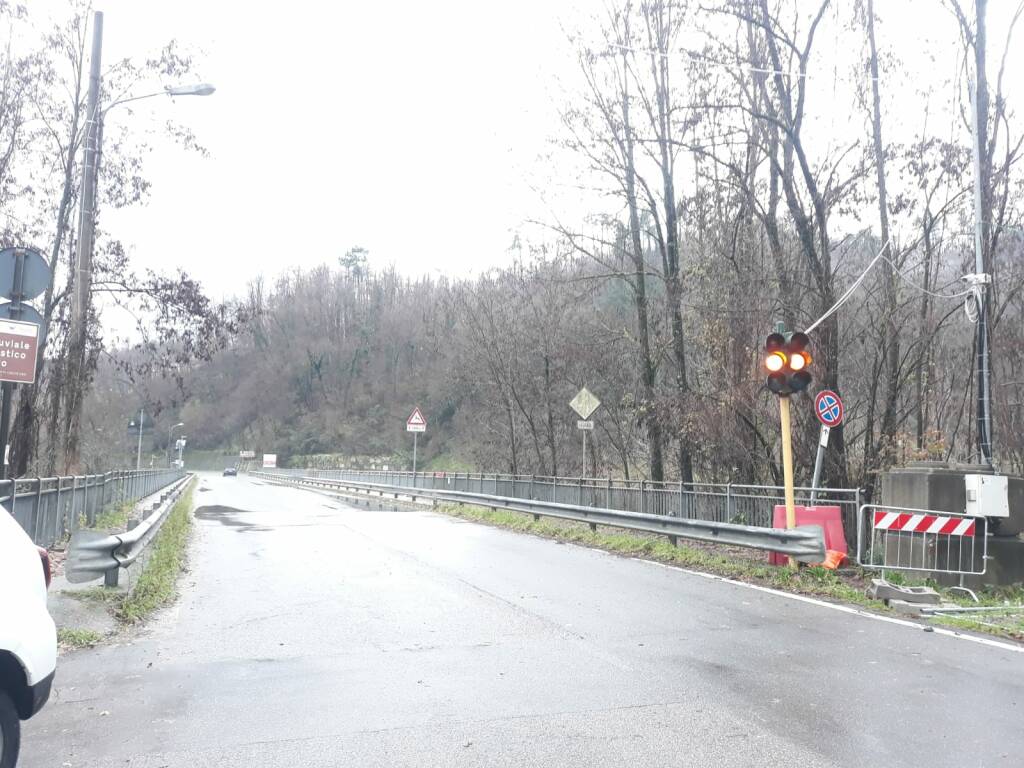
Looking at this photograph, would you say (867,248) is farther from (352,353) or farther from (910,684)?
(352,353)

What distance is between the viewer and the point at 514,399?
40031mm

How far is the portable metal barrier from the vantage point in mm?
11008

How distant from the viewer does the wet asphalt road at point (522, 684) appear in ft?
15.7

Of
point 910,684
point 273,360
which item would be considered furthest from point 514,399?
point 273,360

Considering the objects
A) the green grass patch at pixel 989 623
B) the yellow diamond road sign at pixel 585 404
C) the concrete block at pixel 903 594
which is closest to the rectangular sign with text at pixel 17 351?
the concrete block at pixel 903 594

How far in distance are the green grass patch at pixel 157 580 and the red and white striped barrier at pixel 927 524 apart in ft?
29.1

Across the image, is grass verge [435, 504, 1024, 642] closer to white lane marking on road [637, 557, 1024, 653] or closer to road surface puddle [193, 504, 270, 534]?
white lane marking on road [637, 557, 1024, 653]

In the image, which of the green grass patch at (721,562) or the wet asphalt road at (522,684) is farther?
the green grass patch at (721,562)

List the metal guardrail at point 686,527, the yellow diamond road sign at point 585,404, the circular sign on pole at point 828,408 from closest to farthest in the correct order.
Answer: the metal guardrail at point 686,527 < the circular sign on pole at point 828,408 < the yellow diamond road sign at point 585,404

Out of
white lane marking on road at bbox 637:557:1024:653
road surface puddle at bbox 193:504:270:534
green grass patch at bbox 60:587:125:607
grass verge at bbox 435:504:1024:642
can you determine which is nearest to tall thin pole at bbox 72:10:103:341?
road surface puddle at bbox 193:504:270:534

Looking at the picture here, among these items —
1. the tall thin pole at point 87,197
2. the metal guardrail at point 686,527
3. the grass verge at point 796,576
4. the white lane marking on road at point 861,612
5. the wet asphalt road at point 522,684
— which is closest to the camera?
the wet asphalt road at point 522,684

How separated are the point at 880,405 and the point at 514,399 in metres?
19.9

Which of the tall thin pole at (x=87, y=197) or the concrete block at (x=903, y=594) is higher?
the tall thin pole at (x=87, y=197)

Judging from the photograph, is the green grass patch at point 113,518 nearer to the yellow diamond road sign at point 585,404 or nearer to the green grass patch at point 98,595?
the green grass patch at point 98,595
